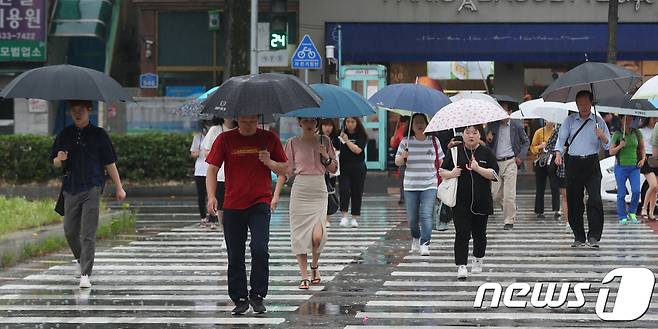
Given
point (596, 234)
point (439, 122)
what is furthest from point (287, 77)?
point (596, 234)

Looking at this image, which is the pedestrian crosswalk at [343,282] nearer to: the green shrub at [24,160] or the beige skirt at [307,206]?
the beige skirt at [307,206]

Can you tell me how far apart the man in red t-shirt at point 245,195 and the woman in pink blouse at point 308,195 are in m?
1.58

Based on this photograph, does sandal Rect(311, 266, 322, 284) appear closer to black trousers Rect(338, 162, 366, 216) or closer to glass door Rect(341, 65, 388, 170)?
black trousers Rect(338, 162, 366, 216)

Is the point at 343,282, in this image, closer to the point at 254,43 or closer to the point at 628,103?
the point at 628,103

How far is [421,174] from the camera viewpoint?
50.2ft

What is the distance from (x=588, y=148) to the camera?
1566 centimetres

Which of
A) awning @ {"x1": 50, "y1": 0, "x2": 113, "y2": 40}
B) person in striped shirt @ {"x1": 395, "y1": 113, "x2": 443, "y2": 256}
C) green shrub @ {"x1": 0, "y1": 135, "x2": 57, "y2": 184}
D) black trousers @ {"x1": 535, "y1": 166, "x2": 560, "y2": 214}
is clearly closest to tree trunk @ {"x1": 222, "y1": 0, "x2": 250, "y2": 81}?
green shrub @ {"x1": 0, "y1": 135, "x2": 57, "y2": 184}

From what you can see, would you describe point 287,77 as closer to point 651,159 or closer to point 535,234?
point 535,234

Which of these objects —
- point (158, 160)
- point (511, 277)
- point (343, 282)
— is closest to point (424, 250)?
point (511, 277)

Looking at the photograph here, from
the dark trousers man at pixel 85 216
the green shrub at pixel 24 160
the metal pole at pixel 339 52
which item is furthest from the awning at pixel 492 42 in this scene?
the dark trousers man at pixel 85 216

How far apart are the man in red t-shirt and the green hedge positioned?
1863cm

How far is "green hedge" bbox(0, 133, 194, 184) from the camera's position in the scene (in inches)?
1164

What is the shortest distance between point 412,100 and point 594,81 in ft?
7.06

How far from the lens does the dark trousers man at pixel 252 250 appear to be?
10.9 meters
